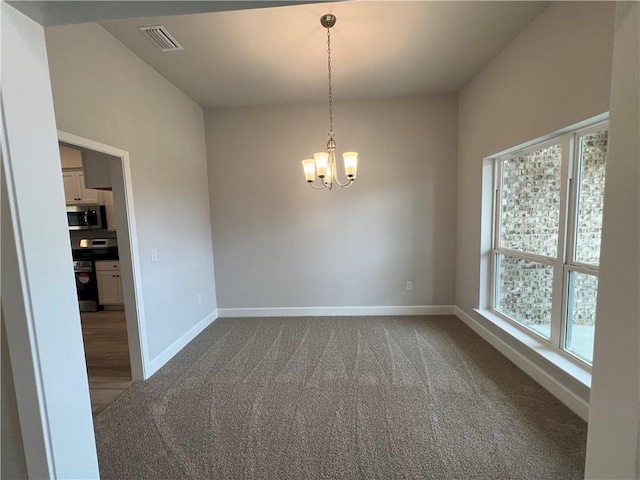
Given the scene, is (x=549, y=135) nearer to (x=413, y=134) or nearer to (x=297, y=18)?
(x=413, y=134)

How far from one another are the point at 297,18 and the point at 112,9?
5.36 feet

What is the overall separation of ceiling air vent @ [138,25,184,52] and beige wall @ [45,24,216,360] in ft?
1.00

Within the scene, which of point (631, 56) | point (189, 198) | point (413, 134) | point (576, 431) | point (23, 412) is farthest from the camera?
point (413, 134)

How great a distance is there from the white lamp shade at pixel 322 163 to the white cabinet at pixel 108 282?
4054 mm

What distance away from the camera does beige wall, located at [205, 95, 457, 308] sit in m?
3.70

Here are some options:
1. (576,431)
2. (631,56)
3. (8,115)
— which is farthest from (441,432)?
(8,115)

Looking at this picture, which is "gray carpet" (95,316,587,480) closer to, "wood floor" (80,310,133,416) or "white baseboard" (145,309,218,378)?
"white baseboard" (145,309,218,378)

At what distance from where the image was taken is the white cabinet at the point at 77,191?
457 cm

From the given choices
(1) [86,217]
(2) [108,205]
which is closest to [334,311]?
(2) [108,205]

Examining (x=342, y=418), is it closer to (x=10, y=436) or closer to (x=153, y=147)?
(x=10, y=436)

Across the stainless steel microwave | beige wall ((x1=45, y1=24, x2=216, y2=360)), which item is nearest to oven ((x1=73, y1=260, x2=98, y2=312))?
the stainless steel microwave

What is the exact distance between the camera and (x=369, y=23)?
7.19 feet

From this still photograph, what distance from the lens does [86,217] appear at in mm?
4586

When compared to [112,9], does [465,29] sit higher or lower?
higher
